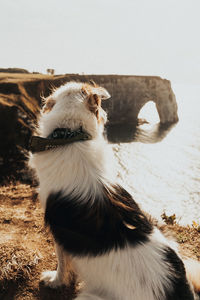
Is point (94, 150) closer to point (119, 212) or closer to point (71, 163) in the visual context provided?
point (71, 163)

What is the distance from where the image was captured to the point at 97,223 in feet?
7.01

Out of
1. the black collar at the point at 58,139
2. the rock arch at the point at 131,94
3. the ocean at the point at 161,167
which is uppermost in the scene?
the rock arch at the point at 131,94

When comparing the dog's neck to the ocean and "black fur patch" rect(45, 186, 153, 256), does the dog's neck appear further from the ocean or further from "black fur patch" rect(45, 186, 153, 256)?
the ocean

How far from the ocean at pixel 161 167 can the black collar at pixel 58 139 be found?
30.8 ft

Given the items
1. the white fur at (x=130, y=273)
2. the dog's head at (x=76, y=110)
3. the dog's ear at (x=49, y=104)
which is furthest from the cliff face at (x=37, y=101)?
the white fur at (x=130, y=273)

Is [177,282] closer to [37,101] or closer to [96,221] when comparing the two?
[96,221]

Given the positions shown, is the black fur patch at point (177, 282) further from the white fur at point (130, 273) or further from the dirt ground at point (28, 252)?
the dirt ground at point (28, 252)

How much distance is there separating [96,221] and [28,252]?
2552mm

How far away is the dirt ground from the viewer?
325cm

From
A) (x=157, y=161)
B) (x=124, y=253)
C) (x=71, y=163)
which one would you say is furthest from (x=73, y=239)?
(x=157, y=161)

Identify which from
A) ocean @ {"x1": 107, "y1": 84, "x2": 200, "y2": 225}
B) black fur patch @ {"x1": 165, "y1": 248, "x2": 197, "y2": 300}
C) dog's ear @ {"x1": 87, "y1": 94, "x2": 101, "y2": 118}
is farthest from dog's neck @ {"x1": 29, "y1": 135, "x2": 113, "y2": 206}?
ocean @ {"x1": 107, "y1": 84, "x2": 200, "y2": 225}

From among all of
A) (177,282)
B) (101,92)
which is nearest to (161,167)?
(101,92)

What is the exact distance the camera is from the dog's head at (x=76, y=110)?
2697 millimetres

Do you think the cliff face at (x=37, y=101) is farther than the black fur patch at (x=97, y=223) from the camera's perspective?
Yes
